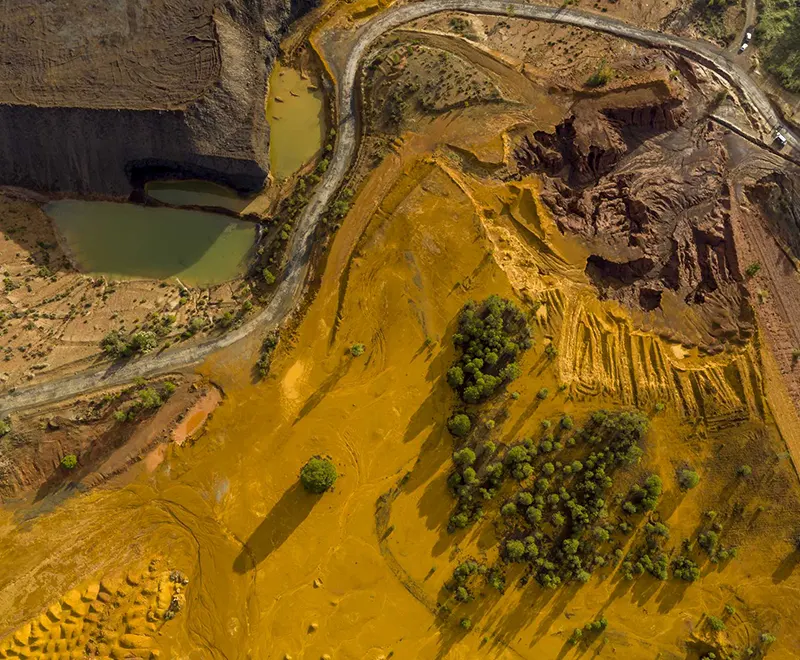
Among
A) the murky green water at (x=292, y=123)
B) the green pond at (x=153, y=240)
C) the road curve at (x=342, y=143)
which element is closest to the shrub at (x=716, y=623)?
the road curve at (x=342, y=143)

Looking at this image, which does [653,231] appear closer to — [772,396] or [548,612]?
[772,396]

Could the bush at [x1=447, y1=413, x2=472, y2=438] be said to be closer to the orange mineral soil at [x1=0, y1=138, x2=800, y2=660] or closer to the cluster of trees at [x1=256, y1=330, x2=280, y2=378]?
the orange mineral soil at [x1=0, y1=138, x2=800, y2=660]

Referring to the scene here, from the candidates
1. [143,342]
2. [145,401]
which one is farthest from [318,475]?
[143,342]

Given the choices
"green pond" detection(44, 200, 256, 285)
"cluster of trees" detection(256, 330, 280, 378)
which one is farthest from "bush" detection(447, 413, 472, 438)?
"green pond" detection(44, 200, 256, 285)

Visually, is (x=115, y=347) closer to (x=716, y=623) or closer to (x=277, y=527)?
(x=277, y=527)

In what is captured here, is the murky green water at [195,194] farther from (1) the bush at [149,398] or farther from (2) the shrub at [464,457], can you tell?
(2) the shrub at [464,457]
